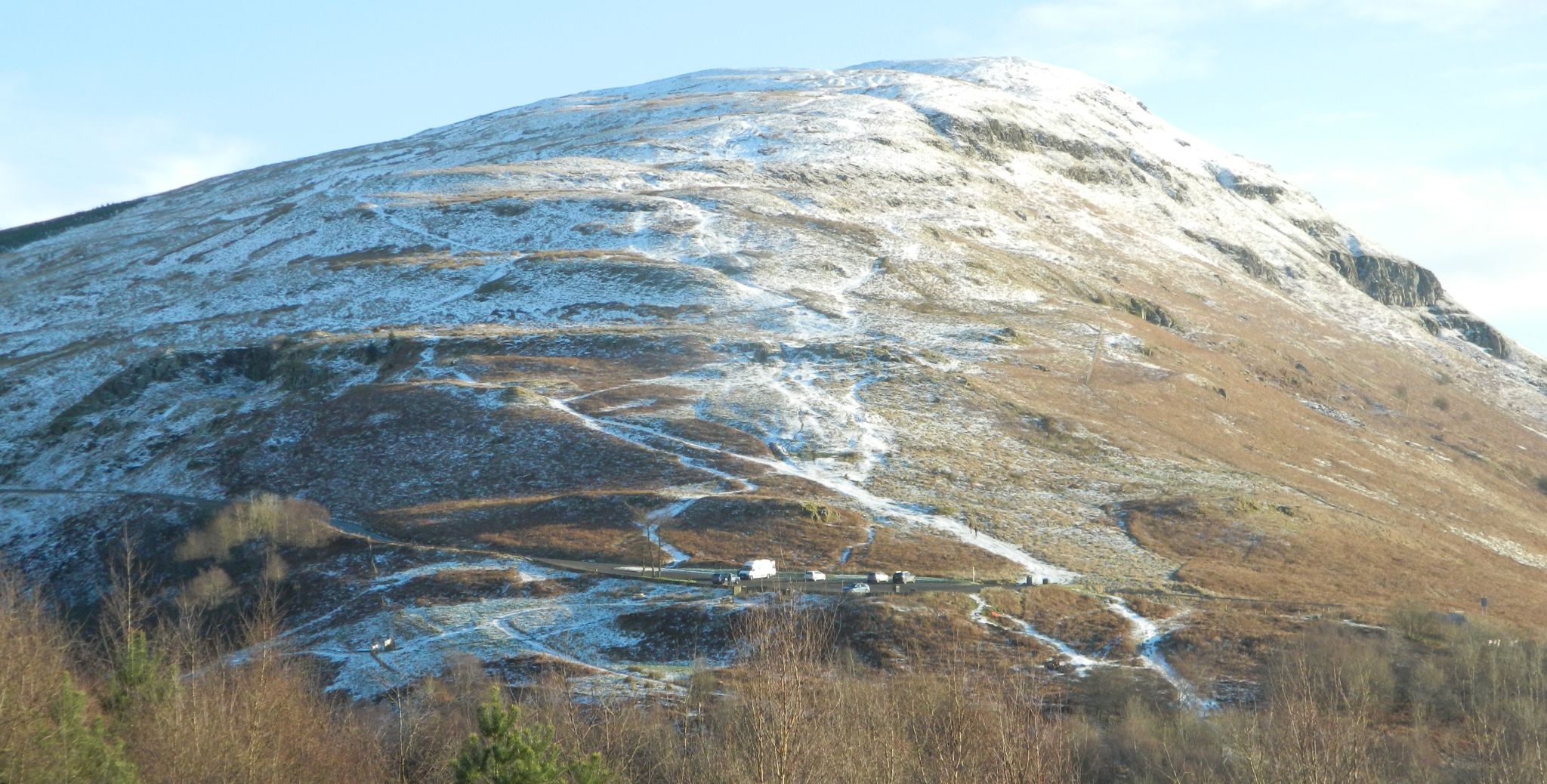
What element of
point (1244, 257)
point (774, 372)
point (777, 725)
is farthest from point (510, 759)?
point (1244, 257)

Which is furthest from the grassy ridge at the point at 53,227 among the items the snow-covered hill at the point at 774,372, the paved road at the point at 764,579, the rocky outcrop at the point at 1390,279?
the rocky outcrop at the point at 1390,279

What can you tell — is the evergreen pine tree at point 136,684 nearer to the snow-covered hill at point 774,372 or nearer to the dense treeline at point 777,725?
the dense treeline at point 777,725

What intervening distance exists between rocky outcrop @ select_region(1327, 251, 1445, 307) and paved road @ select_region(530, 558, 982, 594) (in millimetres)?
151760

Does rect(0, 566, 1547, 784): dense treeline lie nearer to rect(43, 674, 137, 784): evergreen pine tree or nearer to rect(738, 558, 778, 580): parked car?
rect(43, 674, 137, 784): evergreen pine tree

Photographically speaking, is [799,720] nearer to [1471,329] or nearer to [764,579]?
[764,579]

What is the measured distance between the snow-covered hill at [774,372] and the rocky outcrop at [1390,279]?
10.5ft

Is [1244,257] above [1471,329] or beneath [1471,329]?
above

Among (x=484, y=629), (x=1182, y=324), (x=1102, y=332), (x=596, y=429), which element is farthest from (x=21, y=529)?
(x=1182, y=324)

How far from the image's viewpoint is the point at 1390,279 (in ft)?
620

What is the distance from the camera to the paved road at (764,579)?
5350cm

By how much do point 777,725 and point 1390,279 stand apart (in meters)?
193

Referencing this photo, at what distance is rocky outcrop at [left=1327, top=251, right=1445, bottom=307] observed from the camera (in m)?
185

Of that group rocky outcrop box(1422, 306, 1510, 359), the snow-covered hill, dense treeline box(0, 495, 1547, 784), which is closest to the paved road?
the snow-covered hill

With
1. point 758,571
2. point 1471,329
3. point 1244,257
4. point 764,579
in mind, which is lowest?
point 1471,329
